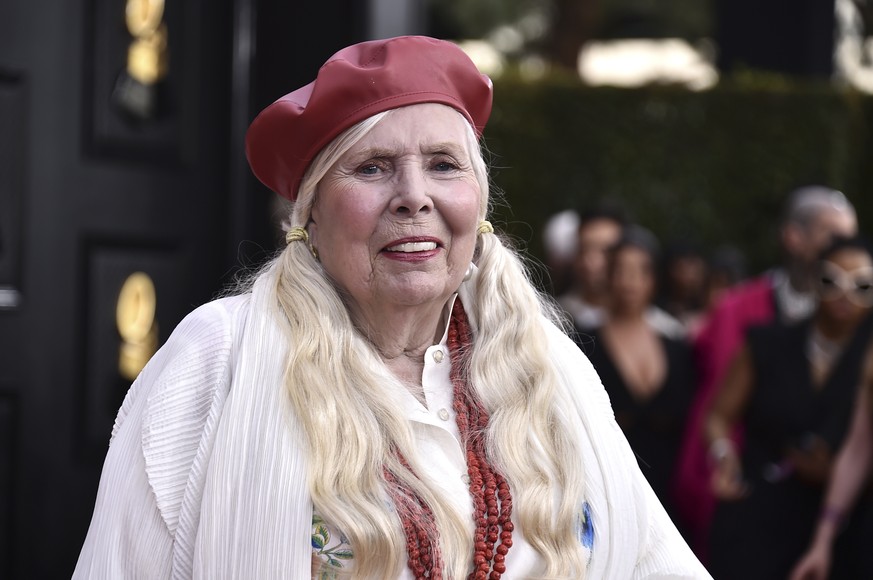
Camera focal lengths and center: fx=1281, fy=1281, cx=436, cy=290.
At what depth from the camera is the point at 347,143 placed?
88.1 inches

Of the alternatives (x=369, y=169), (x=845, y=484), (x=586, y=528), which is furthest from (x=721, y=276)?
(x=369, y=169)

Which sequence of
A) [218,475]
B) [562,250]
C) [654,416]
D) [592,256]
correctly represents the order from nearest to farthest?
[218,475], [654,416], [592,256], [562,250]

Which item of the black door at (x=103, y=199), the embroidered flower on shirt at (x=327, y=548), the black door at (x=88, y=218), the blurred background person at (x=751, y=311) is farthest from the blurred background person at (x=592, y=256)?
the embroidered flower on shirt at (x=327, y=548)

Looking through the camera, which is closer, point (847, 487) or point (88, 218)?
point (88, 218)

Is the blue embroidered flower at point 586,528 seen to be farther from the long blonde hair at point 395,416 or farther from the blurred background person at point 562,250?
the blurred background person at point 562,250

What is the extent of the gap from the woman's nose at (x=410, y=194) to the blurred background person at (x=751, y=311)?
3.31 metres

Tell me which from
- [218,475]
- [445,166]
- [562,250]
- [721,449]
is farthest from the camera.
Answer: [562,250]

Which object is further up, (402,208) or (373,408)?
(402,208)

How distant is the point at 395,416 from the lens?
2246 mm

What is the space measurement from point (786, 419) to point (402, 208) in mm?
3173

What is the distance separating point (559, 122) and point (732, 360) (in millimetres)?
5869

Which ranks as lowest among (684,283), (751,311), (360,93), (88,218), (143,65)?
(684,283)

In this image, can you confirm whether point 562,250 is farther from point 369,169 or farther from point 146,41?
point 369,169

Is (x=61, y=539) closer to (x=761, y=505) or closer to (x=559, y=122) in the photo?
(x=761, y=505)
